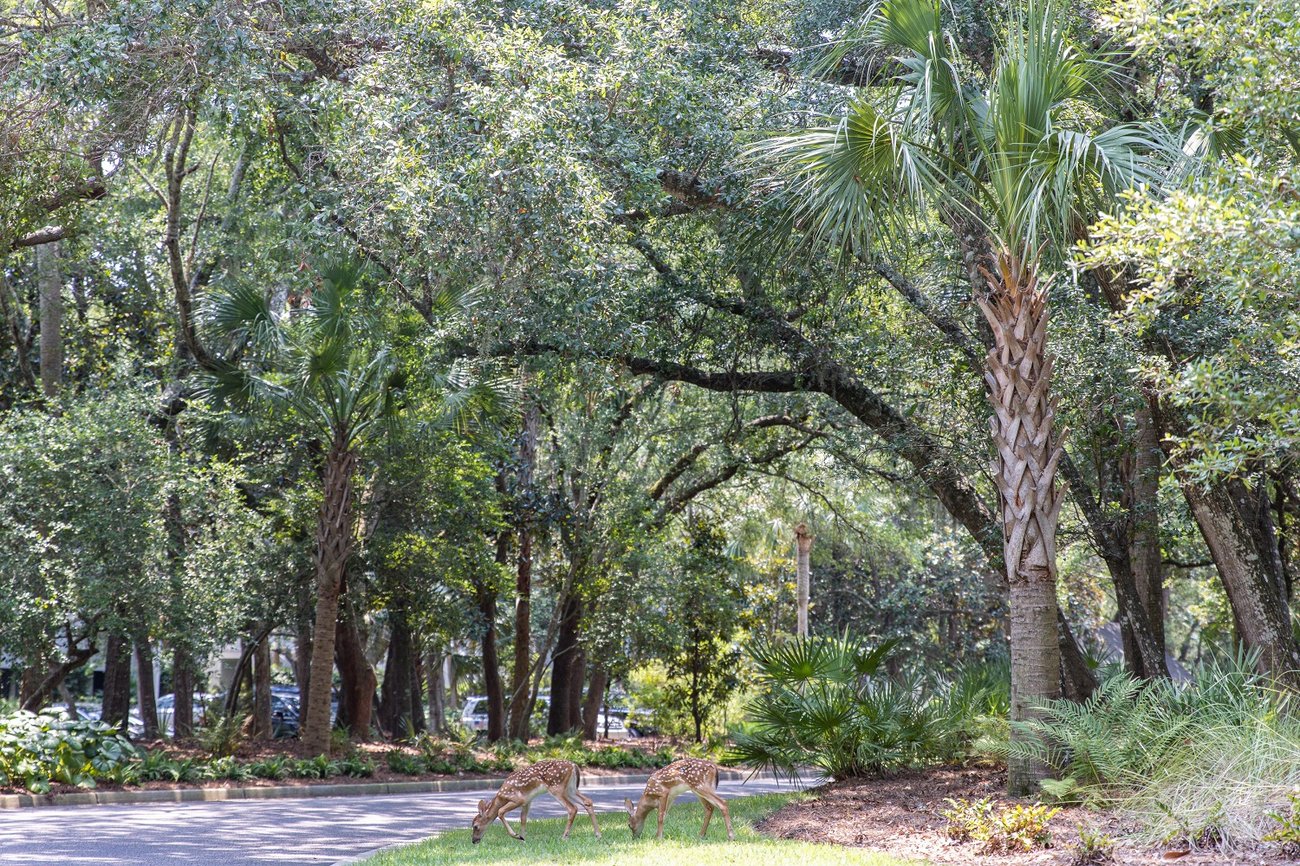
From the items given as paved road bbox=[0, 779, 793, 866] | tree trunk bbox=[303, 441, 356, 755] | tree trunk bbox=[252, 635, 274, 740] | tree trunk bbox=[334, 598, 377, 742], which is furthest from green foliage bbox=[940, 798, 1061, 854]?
tree trunk bbox=[252, 635, 274, 740]

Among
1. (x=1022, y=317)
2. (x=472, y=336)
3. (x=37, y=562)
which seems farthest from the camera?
(x=37, y=562)

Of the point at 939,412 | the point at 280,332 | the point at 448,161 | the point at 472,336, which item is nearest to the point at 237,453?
the point at 280,332

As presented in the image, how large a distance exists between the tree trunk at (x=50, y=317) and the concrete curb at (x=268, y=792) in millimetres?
8310

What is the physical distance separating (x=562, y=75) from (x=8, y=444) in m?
9.55

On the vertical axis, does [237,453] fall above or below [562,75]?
below

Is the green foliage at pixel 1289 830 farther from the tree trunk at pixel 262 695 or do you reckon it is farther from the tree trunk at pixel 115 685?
the tree trunk at pixel 115 685

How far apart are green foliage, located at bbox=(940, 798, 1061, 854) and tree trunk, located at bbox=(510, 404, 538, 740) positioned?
47.4 feet

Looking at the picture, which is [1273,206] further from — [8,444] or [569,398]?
[8,444]

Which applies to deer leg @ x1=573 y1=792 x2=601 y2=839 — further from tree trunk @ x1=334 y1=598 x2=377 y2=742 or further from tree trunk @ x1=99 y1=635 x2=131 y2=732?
tree trunk @ x1=99 y1=635 x2=131 y2=732

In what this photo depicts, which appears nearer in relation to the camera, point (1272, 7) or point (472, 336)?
point (1272, 7)

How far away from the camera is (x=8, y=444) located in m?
14.4

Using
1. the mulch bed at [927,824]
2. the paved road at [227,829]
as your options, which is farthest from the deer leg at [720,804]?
the paved road at [227,829]

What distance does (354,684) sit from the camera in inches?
853

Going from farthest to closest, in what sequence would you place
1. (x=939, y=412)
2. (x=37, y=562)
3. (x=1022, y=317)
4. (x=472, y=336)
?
(x=37, y=562) < (x=939, y=412) < (x=472, y=336) < (x=1022, y=317)
